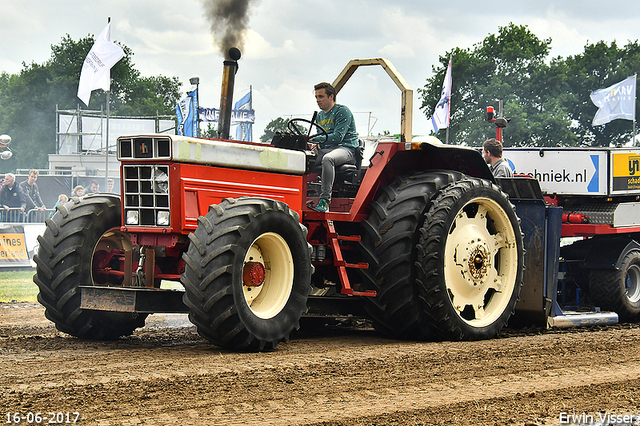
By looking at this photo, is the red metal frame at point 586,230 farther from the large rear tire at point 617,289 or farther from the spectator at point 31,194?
the spectator at point 31,194

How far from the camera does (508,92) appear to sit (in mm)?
52344

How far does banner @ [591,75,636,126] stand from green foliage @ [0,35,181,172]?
3813cm

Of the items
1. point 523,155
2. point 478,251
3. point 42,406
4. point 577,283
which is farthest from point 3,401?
point 523,155

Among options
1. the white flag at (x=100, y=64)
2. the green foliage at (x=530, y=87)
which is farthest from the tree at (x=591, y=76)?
the white flag at (x=100, y=64)

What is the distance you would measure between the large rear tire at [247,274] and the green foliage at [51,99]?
5768 cm

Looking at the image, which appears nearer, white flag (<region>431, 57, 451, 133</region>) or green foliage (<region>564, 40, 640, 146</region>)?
white flag (<region>431, 57, 451, 133</region>)

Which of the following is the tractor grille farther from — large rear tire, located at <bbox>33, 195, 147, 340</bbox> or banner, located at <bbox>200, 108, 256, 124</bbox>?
banner, located at <bbox>200, 108, 256, 124</bbox>

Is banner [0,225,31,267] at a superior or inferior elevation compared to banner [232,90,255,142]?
inferior

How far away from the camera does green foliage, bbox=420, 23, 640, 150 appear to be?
5034 centimetres

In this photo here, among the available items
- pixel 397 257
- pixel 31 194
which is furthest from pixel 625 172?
pixel 31 194

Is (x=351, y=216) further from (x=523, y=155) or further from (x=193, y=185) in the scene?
(x=523, y=155)

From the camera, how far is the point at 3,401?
13.9 ft

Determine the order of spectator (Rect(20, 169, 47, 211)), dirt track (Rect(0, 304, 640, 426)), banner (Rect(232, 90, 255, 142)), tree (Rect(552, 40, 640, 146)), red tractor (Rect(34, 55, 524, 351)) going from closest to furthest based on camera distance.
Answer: dirt track (Rect(0, 304, 640, 426)), red tractor (Rect(34, 55, 524, 351)), spectator (Rect(20, 169, 47, 211)), banner (Rect(232, 90, 255, 142)), tree (Rect(552, 40, 640, 146))

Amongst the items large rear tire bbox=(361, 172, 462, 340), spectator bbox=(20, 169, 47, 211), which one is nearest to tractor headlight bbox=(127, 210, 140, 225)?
large rear tire bbox=(361, 172, 462, 340)
